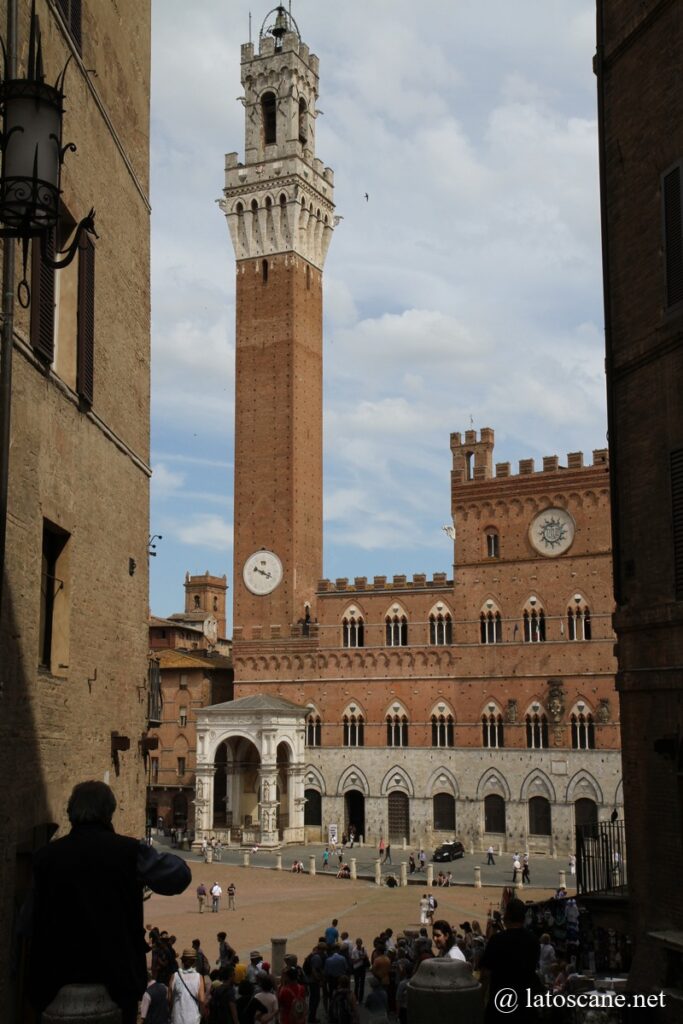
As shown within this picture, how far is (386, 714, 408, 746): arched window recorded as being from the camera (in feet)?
157

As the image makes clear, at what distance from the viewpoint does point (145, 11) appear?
13562mm

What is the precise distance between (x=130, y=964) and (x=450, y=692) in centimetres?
4378

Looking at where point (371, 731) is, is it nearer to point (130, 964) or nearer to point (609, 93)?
point (609, 93)

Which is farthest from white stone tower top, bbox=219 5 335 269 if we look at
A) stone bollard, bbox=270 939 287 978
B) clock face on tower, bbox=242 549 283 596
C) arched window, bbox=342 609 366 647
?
stone bollard, bbox=270 939 287 978

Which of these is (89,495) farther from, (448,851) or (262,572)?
(262,572)

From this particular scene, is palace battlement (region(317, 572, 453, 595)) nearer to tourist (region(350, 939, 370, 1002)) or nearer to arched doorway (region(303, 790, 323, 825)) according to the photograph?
arched doorway (region(303, 790, 323, 825))

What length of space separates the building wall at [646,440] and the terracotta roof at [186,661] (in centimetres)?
4238

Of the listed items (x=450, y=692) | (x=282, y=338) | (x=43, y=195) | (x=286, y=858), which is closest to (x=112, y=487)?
(x=43, y=195)

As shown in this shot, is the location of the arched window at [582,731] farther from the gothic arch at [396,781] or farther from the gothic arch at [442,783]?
the gothic arch at [396,781]

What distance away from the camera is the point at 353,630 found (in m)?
49.9

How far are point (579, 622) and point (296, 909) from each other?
18999 millimetres

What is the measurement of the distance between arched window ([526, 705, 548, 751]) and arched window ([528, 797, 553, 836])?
80.6 inches

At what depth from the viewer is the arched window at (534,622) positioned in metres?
45.7

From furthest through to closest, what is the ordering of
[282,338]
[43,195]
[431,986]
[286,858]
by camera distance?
[282,338], [286,858], [43,195], [431,986]
